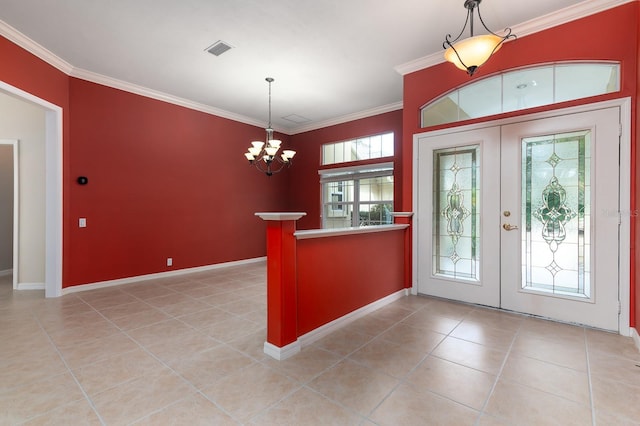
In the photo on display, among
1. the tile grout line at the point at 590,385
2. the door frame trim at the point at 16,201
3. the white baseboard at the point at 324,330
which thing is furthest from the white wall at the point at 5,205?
the tile grout line at the point at 590,385

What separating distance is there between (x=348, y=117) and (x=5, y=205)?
6.78 metres

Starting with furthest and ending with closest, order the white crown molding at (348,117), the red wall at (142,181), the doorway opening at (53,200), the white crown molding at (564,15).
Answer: the white crown molding at (348,117), the red wall at (142,181), the doorway opening at (53,200), the white crown molding at (564,15)

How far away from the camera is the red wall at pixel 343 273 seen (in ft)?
8.59

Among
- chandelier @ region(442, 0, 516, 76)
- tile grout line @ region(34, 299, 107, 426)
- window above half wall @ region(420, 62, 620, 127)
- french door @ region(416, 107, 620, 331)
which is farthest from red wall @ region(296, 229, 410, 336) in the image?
chandelier @ region(442, 0, 516, 76)

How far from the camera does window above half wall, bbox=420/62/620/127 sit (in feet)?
9.52

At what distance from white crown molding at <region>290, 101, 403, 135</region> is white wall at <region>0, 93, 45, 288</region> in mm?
4703

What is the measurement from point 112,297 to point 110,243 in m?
1.01

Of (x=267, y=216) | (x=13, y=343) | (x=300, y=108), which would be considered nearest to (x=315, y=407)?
(x=267, y=216)

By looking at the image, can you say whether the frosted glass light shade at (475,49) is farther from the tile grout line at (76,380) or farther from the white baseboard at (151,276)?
the white baseboard at (151,276)

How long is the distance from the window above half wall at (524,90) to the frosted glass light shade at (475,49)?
1.21m

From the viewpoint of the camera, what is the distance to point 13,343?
2.59 m

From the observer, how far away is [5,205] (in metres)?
5.41

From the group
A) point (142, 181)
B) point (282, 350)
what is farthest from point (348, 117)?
point (282, 350)

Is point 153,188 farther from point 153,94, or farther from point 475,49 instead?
point 475,49
